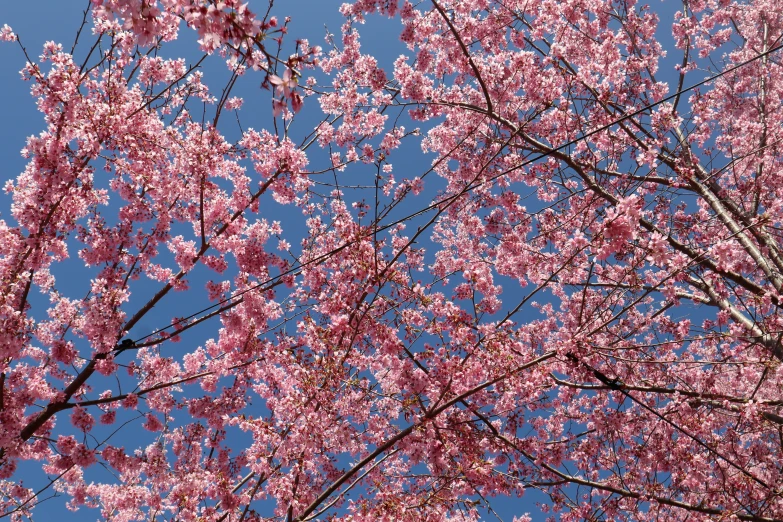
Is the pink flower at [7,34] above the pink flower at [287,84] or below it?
above

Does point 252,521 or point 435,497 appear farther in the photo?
point 252,521

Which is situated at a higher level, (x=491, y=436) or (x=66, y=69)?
(x=66, y=69)

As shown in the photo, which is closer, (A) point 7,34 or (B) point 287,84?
(B) point 287,84

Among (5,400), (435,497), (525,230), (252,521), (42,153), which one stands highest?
(525,230)

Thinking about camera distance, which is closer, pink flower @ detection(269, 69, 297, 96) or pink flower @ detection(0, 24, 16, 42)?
pink flower @ detection(269, 69, 297, 96)

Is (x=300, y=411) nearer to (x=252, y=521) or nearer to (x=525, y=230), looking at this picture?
(x=252, y=521)

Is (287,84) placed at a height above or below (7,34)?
below

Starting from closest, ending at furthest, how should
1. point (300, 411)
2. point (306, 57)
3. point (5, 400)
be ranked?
point (306, 57) < point (300, 411) < point (5, 400)

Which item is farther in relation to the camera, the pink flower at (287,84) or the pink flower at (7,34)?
the pink flower at (7,34)

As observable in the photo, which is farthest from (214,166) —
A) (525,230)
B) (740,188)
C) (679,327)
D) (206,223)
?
(740,188)

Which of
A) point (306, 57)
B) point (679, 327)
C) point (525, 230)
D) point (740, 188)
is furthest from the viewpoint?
point (525, 230)

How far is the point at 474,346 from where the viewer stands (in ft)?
18.0

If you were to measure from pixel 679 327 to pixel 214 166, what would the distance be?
7.39m

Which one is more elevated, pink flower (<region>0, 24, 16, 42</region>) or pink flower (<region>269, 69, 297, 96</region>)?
pink flower (<region>0, 24, 16, 42</region>)
